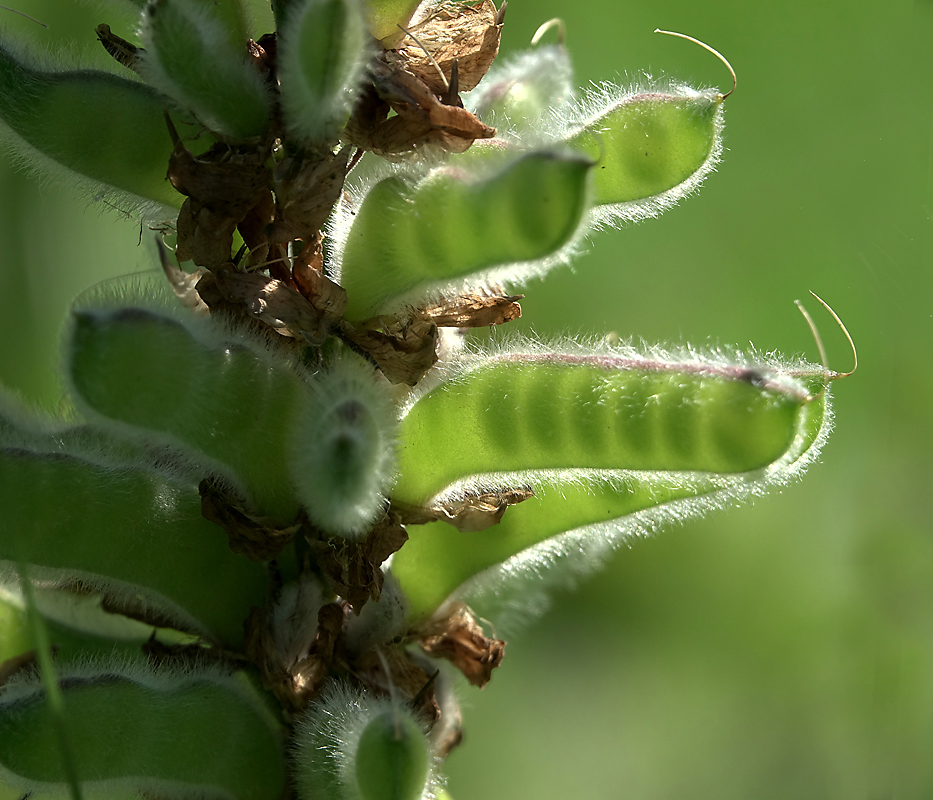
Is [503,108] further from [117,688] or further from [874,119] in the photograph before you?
[874,119]

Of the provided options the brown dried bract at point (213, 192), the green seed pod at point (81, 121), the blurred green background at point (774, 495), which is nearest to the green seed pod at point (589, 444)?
the brown dried bract at point (213, 192)

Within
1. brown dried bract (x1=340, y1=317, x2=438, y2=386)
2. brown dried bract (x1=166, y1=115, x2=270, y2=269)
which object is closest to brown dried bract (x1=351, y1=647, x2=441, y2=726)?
brown dried bract (x1=340, y1=317, x2=438, y2=386)

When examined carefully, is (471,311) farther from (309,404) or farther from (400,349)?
(309,404)

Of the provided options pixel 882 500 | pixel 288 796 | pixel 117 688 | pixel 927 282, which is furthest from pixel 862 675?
pixel 117 688

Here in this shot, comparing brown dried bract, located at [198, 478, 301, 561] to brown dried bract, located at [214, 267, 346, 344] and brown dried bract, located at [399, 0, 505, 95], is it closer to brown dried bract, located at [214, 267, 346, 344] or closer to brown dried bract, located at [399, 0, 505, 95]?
brown dried bract, located at [214, 267, 346, 344]

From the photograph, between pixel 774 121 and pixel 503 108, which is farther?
pixel 774 121
